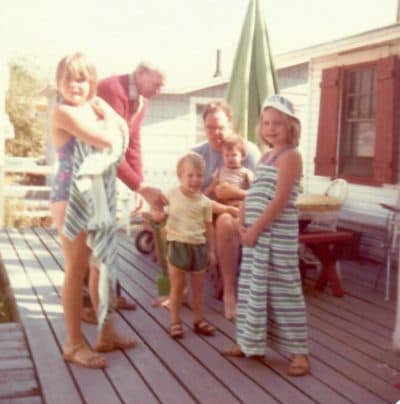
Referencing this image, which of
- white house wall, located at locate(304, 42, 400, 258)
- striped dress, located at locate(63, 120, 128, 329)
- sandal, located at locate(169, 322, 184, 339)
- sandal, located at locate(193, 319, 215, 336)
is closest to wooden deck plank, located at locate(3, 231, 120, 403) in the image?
striped dress, located at locate(63, 120, 128, 329)

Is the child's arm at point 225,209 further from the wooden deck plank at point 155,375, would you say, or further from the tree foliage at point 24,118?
the tree foliage at point 24,118

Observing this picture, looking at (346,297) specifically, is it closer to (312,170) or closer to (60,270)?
(60,270)

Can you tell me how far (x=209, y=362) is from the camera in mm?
3395

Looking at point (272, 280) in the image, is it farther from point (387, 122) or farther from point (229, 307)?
point (387, 122)

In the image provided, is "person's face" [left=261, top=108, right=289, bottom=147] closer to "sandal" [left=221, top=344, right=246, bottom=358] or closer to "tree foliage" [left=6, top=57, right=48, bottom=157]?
"sandal" [left=221, top=344, right=246, bottom=358]

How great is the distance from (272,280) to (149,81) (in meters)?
1.40

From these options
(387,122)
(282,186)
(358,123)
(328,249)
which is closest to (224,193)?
(328,249)

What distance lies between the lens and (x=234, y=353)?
137 inches

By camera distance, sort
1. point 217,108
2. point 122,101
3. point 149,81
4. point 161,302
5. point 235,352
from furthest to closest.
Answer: point 161,302
point 217,108
point 122,101
point 149,81
point 235,352

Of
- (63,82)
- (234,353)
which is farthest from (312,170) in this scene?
(63,82)

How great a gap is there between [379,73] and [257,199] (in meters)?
3.88

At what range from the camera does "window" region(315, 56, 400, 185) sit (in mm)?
6641

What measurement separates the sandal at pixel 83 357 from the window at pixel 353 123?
159 inches

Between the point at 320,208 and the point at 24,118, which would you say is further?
the point at 24,118
